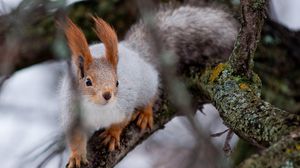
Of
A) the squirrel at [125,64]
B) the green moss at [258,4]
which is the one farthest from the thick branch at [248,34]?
the squirrel at [125,64]

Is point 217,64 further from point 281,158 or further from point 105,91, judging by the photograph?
point 281,158

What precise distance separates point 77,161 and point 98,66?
1.44ft

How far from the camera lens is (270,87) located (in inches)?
131

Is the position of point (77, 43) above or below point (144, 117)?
above

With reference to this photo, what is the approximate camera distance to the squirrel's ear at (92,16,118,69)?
262cm

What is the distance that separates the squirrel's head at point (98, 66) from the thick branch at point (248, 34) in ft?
1.82

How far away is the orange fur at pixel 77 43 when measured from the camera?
2.57 meters

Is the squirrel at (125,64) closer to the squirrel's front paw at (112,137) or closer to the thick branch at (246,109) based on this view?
the squirrel's front paw at (112,137)

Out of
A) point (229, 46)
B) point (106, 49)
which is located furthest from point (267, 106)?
point (229, 46)

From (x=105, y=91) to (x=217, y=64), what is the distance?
0.54 metres

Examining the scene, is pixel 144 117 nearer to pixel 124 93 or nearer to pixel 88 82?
pixel 124 93

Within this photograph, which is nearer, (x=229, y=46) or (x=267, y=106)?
(x=267, y=106)

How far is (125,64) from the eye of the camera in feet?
9.78

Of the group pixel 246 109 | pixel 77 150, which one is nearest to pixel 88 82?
pixel 77 150
